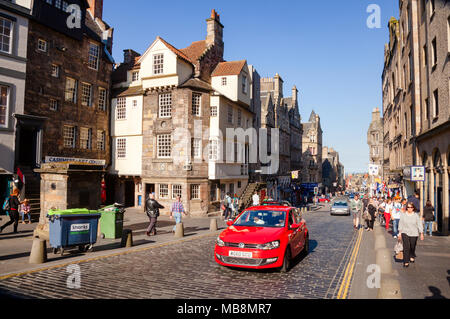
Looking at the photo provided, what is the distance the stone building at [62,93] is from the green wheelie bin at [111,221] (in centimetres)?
489

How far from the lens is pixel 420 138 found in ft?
64.5

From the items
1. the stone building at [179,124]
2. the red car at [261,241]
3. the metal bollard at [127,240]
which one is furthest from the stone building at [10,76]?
the red car at [261,241]

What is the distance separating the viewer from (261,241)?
7.88 meters

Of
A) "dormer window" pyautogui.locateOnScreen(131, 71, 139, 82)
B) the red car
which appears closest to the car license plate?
the red car

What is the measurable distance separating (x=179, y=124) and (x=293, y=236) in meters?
17.4

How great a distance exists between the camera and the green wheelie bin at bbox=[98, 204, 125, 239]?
12617 millimetres

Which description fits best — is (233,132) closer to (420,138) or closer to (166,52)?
(166,52)

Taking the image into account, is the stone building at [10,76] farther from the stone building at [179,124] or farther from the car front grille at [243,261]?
the car front grille at [243,261]

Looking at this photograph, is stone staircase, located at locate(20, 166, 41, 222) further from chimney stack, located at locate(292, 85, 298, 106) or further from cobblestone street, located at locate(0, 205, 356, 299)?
chimney stack, located at locate(292, 85, 298, 106)

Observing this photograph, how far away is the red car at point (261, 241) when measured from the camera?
786cm

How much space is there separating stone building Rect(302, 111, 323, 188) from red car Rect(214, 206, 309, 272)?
6828cm
